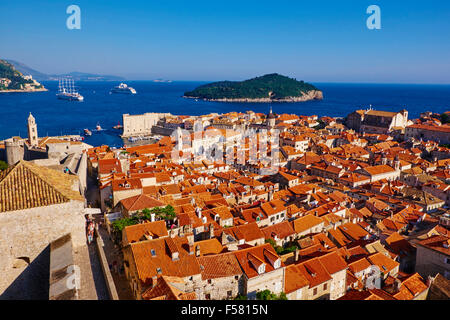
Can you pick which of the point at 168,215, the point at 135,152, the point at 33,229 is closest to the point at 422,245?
the point at 168,215

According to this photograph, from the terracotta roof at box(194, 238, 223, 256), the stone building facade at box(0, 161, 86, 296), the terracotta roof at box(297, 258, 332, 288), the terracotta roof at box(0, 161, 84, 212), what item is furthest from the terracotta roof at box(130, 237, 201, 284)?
the terracotta roof at box(297, 258, 332, 288)

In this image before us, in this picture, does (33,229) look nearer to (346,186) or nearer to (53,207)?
(53,207)

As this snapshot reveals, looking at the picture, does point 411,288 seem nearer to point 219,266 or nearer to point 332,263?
point 332,263

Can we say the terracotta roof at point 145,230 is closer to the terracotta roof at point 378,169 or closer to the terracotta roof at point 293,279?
the terracotta roof at point 293,279

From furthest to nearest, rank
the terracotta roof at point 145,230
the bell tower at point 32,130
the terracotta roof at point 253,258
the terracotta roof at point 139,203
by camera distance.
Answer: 1. the bell tower at point 32,130
2. the terracotta roof at point 139,203
3. the terracotta roof at point 145,230
4. the terracotta roof at point 253,258

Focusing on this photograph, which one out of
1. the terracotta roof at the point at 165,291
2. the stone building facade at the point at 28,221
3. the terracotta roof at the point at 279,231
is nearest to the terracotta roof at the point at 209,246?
the terracotta roof at the point at 165,291

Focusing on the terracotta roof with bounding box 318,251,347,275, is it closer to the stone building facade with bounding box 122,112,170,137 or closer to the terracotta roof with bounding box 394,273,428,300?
the terracotta roof with bounding box 394,273,428,300
